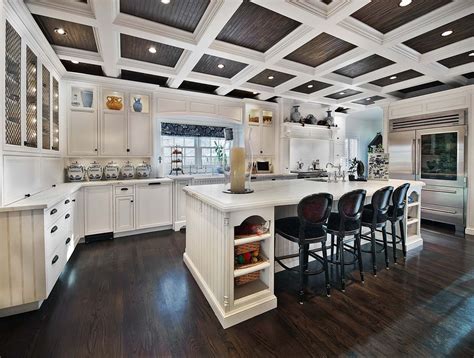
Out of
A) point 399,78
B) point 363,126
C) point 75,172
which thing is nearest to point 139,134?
point 75,172

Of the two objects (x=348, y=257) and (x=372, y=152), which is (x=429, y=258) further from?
(x=372, y=152)

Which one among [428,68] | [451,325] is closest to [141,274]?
[451,325]

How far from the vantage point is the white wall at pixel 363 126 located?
730 cm

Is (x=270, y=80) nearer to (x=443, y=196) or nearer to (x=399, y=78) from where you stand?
(x=399, y=78)

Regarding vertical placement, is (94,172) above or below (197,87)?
below

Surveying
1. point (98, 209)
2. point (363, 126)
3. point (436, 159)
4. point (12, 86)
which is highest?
point (363, 126)

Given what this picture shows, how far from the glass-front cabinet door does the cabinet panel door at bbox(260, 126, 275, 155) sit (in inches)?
119

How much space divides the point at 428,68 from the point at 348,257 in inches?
129

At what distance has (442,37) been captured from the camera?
113 inches

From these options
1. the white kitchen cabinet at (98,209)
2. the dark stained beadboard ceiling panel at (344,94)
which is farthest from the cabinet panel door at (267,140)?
the white kitchen cabinet at (98,209)

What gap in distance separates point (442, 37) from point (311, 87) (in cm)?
220

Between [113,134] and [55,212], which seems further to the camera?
[113,134]

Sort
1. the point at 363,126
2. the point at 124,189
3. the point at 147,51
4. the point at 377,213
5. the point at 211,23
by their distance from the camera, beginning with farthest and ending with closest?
→ the point at 363,126 < the point at 124,189 < the point at 147,51 < the point at 377,213 < the point at 211,23

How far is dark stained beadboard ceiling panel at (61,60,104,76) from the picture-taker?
3.72 meters
